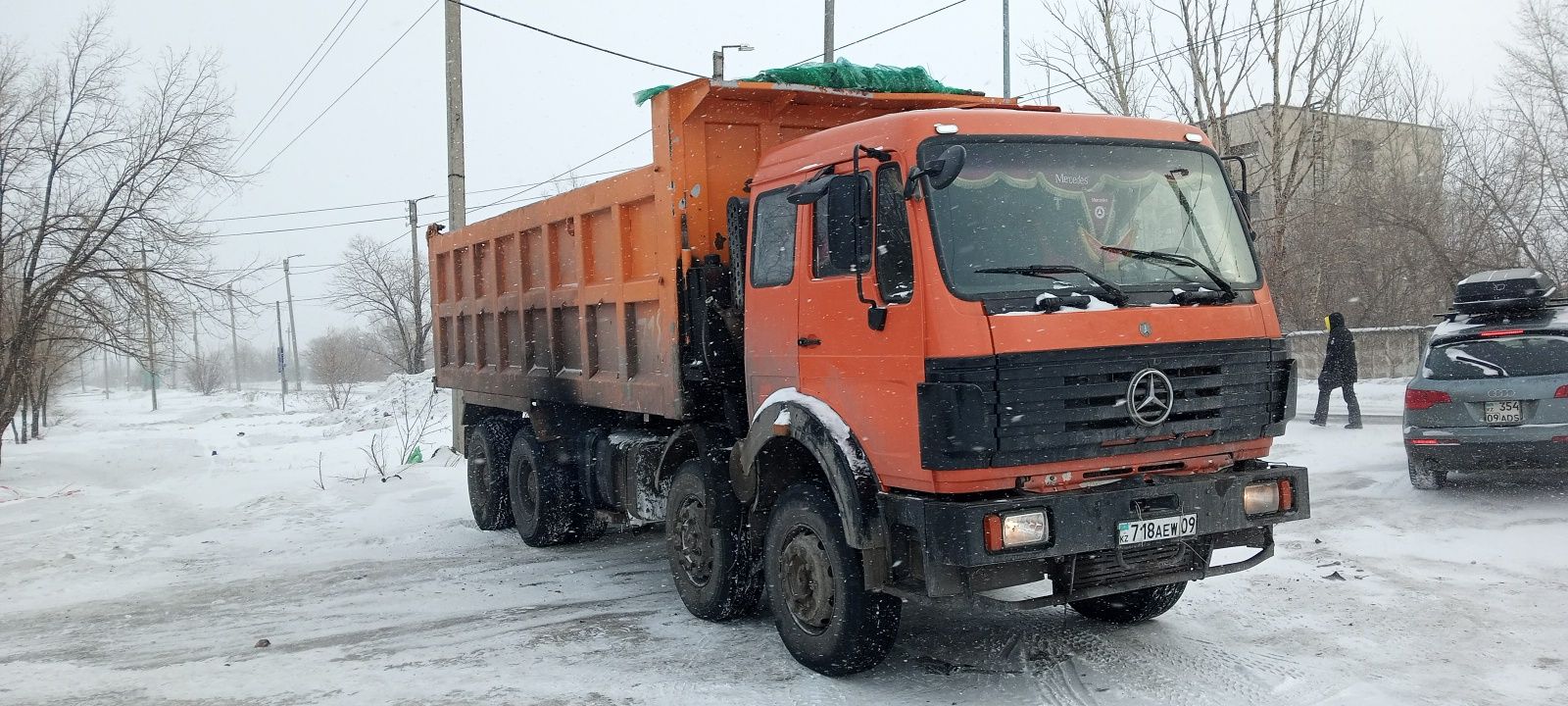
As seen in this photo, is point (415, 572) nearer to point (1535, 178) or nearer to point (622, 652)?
point (622, 652)

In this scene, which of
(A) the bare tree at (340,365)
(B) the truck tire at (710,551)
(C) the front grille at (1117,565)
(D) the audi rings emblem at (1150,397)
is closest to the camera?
(D) the audi rings emblem at (1150,397)

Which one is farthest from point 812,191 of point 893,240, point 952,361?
point 952,361

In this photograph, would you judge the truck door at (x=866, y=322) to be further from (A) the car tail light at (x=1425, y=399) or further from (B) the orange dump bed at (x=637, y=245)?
(A) the car tail light at (x=1425, y=399)

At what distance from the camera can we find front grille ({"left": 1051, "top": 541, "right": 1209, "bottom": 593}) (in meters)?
4.82

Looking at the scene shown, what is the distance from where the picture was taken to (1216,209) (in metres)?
5.36

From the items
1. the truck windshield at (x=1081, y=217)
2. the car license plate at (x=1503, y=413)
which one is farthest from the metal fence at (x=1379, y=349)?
the truck windshield at (x=1081, y=217)

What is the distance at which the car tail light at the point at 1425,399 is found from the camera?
9031 millimetres

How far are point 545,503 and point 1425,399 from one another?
731 centimetres

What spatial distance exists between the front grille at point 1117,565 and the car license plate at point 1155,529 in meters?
0.08

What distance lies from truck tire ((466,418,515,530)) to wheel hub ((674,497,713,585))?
3.76m

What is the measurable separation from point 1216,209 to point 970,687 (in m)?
2.56

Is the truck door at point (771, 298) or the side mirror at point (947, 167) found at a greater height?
the side mirror at point (947, 167)

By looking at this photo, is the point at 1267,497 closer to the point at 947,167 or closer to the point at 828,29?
the point at 947,167

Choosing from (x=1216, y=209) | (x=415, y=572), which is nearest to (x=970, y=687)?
(x=1216, y=209)
